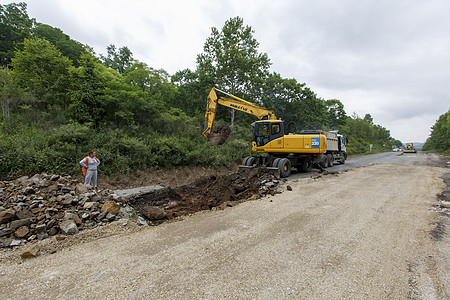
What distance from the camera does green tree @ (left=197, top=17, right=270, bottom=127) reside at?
19.8 metres

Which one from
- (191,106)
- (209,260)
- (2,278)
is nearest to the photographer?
(2,278)

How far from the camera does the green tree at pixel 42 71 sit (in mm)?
12500

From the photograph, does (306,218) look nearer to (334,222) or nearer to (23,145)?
(334,222)

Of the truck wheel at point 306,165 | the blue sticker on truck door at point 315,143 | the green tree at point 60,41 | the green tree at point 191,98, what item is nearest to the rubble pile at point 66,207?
the blue sticker on truck door at point 315,143

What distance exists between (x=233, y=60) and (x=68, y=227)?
18.6 meters

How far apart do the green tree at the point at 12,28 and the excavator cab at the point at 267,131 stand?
25.0 metres

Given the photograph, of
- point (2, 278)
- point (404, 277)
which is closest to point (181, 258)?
point (2, 278)

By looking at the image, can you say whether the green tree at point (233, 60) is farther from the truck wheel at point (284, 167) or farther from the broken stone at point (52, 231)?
the broken stone at point (52, 231)

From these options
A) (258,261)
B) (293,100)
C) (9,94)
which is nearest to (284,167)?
(258,261)

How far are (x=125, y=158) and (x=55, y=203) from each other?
19.3 feet

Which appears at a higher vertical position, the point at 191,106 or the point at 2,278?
the point at 191,106

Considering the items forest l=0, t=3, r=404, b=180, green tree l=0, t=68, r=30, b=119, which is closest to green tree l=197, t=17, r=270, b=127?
forest l=0, t=3, r=404, b=180

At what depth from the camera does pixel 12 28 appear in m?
24.0

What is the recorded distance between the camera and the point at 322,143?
12.2 m
